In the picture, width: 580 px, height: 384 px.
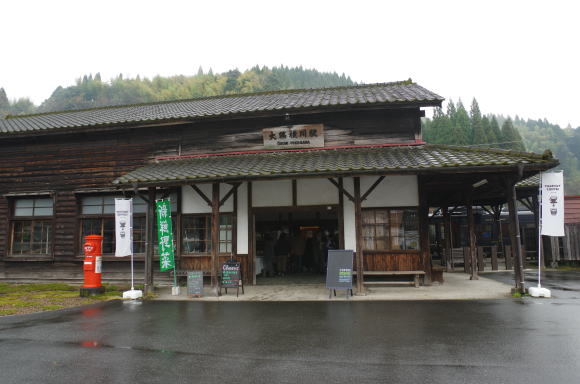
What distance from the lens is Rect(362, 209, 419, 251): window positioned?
35.2 feet

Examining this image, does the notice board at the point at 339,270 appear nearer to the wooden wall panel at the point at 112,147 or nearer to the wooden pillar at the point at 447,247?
the wooden wall panel at the point at 112,147

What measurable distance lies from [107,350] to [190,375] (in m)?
1.73

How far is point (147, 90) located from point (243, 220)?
107 m

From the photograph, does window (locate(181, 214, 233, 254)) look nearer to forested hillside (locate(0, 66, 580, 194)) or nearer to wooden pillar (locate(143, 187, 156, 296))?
wooden pillar (locate(143, 187, 156, 296))

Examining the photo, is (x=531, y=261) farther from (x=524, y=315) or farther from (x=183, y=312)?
(x=183, y=312)

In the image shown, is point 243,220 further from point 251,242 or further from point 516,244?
point 516,244

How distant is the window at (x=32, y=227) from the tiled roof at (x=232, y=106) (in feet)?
8.63

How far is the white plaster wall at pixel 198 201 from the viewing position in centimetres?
1176

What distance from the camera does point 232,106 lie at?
46.5 ft

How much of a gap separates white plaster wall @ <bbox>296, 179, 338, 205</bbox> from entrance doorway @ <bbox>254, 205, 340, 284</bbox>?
205 mm

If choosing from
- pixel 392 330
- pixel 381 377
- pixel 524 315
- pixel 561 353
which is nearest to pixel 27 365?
pixel 381 377

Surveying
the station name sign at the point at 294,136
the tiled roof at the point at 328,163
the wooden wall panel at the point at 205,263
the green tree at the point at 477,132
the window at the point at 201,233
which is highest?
the green tree at the point at 477,132

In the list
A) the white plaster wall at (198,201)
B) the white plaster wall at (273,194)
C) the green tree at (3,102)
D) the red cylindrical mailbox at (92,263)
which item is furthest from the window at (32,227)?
the green tree at (3,102)

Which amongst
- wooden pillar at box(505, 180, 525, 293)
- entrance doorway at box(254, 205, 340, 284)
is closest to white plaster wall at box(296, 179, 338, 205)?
entrance doorway at box(254, 205, 340, 284)
